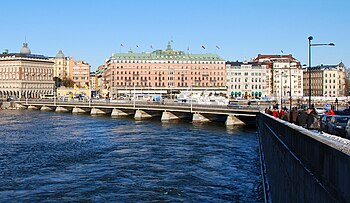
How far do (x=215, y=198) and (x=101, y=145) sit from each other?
2789 centimetres

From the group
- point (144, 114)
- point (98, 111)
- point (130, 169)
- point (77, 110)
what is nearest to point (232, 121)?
point (144, 114)

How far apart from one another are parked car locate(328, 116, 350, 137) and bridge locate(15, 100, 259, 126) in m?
46.7

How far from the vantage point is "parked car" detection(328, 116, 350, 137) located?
2607 cm

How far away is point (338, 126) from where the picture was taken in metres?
27.9

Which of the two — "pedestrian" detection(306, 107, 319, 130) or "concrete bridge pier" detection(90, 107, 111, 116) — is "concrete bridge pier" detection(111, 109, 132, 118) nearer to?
"concrete bridge pier" detection(90, 107, 111, 116)

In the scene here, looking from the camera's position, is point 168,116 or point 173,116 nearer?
point 168,116

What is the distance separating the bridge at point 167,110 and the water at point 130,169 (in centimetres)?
2268

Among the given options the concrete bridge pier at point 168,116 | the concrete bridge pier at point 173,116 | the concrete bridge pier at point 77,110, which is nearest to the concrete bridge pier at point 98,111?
the concrete bridge pier at point 77,110

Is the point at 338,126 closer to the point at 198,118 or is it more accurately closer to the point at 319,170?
the point at 319,170

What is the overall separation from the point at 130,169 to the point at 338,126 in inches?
600

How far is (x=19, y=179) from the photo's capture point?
31.5 metres

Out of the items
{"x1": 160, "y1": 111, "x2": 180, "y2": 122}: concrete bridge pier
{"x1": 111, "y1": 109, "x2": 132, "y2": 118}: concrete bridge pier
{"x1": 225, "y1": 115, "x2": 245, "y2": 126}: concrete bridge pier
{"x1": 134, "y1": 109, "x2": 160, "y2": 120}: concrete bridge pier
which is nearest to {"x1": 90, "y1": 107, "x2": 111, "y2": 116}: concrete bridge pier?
{"x1": 111, "y1": 109, "x2": 132, "y2": 118}: concrete bridge pier

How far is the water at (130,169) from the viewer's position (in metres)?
27.4

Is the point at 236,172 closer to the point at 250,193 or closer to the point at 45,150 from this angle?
the point at 250,193
